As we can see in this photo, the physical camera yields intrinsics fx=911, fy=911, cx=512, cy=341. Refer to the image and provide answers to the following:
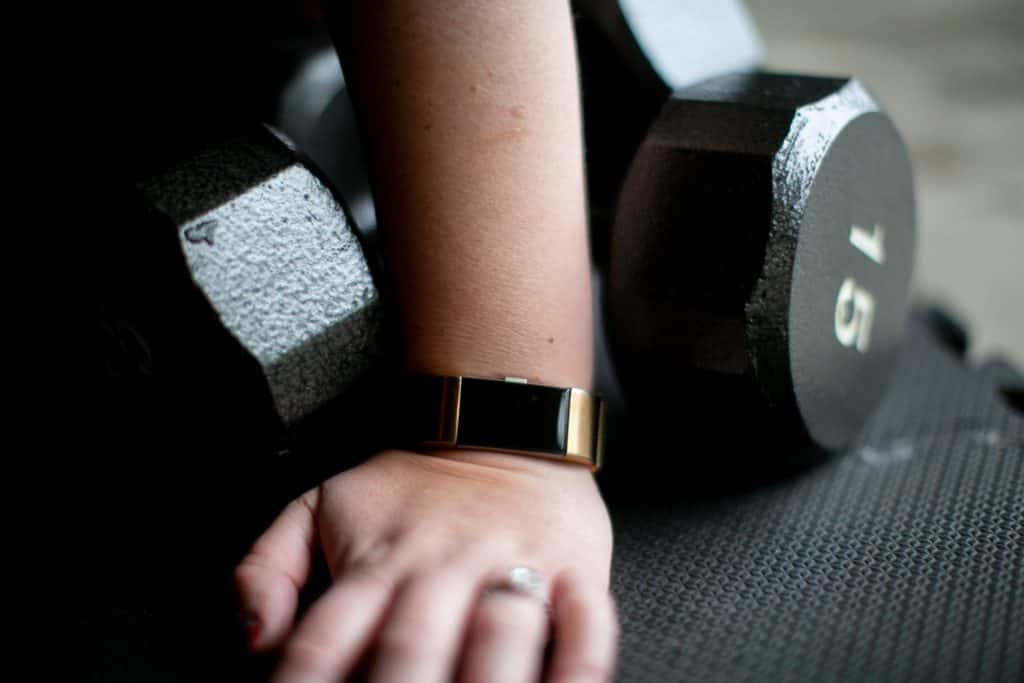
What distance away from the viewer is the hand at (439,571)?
0.42 meters

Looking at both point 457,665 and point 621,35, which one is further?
point 621,35

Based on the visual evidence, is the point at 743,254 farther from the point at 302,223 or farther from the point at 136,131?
the point at 136,131

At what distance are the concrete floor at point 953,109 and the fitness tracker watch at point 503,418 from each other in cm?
84

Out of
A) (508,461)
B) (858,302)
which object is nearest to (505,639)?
(508,461)

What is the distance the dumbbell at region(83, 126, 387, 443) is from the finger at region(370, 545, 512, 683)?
13cm

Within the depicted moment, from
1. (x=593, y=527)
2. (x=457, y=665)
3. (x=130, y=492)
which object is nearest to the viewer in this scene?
(x=457, y=665)

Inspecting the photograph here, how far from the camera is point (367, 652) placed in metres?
0.43

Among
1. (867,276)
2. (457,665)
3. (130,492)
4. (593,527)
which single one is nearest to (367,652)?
(457,665)

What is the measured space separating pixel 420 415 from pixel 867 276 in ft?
1.10

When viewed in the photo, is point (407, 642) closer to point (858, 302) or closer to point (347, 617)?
point (347, 617)

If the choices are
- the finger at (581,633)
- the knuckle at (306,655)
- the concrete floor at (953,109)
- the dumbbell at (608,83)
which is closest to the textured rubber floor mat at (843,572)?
the finger at (581,633)

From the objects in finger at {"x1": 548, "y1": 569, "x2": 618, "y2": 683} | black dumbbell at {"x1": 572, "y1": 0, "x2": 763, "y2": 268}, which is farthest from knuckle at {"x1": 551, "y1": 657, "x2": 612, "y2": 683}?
black dumbbell at {"x1": 572, "y1": 0, "x2": 763, "y2": 268}

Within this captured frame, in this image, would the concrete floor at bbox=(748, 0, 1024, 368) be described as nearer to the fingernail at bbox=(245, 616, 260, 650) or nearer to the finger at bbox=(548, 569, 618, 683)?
the finger at bbox=(548, 569, 618, 683)

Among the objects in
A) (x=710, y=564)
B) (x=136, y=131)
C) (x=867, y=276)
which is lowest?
(x=710, y=564)
